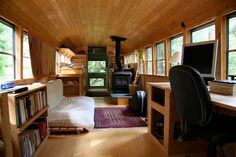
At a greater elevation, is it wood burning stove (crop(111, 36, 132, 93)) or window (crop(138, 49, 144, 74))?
window (crop(138, 49, 144, 74))

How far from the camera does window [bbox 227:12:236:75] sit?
2184 mm

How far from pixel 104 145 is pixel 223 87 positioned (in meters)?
1.68

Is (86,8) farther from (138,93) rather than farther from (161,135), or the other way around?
(161,135)

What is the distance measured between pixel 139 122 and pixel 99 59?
5761 millimetres

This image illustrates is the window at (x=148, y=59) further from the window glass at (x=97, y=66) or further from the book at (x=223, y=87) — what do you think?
the book at (x=223, y=87)

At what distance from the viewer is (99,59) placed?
8578mm

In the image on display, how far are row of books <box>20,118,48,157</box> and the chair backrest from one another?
167 centimetres

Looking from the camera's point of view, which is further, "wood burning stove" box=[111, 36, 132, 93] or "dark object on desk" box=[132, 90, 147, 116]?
"wood burning stove" box=[111, 36, 132, 93]

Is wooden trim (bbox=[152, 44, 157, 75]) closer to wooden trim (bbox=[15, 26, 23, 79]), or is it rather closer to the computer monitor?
the computer monitor

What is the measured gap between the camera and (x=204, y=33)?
2838mm

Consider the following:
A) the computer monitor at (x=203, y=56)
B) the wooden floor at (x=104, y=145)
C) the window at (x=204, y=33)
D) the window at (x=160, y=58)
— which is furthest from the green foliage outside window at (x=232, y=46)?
the window at (x=160, y=58)

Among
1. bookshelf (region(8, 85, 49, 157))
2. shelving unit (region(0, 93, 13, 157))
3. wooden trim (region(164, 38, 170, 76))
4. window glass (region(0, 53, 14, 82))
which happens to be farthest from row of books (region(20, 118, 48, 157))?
wooden trim (region(164, 38, 170, 76))

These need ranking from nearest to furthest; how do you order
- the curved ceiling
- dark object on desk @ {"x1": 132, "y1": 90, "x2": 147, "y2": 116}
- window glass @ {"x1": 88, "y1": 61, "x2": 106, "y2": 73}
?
the curved ceiling
dark object on desk @ {"x1": 132, "y1": 90, "x2": 147, "y2": 116}
window glass @ {"x1": 88, "y1": 61, "x2": 106, "y2": 73}

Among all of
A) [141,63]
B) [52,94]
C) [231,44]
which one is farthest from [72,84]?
[231,44]
